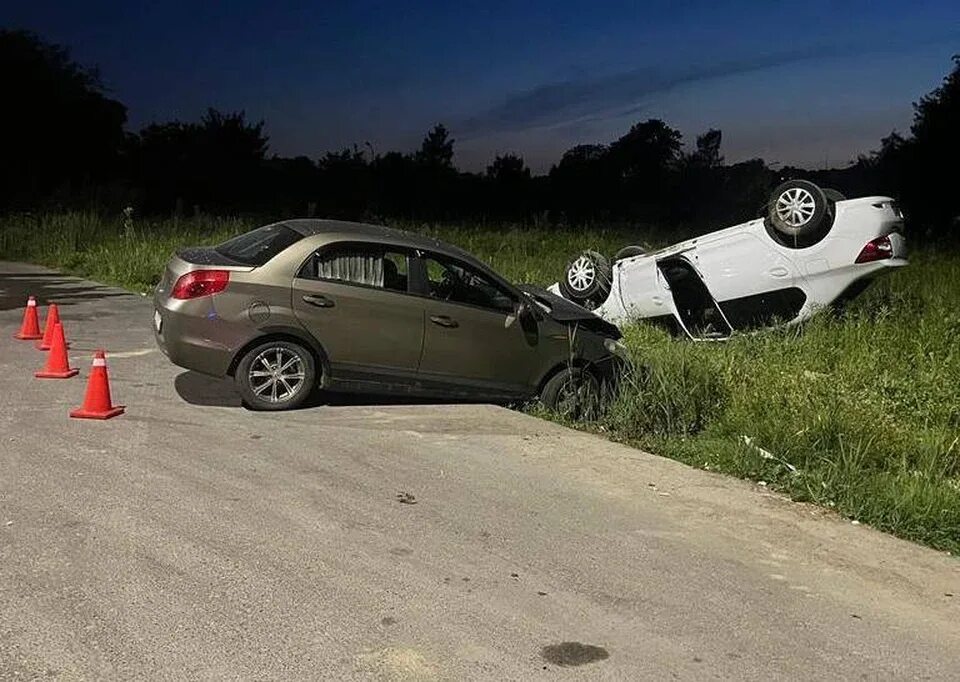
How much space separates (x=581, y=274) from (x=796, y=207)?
3065 millimetres

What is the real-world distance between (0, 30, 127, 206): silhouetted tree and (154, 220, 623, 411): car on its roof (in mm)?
38962

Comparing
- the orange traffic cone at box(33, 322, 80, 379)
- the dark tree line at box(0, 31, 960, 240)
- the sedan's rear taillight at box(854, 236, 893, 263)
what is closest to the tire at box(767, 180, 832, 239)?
the sedan's rear taillight at box(854, 236, 893, 263)

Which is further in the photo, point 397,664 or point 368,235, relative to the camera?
point 368,235

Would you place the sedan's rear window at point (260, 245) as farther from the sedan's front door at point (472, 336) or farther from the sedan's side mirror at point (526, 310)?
the sedan's side mirror at point (526, 310)

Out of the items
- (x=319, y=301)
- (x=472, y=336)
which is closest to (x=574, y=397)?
(x=472, y=336)

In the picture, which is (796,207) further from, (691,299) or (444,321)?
(444,321)

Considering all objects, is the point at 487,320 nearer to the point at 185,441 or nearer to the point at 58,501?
the point at 185,441

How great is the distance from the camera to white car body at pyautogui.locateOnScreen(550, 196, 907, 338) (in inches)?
419

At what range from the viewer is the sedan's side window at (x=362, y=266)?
795 centimetres

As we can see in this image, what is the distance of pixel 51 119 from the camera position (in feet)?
154

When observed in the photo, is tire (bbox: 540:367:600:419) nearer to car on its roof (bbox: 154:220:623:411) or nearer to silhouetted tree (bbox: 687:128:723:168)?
car on its roof (bbox: 154:220:623:411)

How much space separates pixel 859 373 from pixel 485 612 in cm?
620

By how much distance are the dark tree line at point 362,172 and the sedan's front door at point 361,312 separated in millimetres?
24363

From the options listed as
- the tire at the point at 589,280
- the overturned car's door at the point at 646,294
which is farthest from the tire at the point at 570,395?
the tire at the point at 589,280
